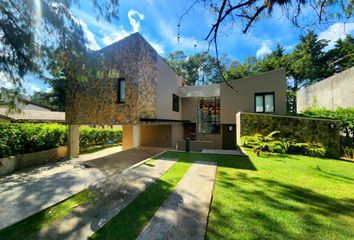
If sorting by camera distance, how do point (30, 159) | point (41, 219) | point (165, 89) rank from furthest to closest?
point (165, 89) < point (30, 159) < point (41, 219)

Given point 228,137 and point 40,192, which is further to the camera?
point 228,137

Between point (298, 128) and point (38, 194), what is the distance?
12119 mm

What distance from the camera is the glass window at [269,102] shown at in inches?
592

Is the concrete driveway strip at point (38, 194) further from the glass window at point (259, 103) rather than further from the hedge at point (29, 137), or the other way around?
the glass window at point (259, 103)

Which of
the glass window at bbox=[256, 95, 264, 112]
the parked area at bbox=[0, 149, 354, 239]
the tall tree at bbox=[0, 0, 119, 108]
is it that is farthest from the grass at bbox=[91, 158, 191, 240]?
the glass window at bbox=[256, 95, 264, 112]

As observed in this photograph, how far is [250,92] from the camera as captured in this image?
15.7m

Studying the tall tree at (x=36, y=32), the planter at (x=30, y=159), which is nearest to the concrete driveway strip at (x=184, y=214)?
the tall tree at (x=36, y=32)

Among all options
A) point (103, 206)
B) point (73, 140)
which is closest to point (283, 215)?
point (103, 206)

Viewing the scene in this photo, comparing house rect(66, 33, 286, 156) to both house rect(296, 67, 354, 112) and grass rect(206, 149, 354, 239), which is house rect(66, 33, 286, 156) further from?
grass rect(206, 149, 354, 239)

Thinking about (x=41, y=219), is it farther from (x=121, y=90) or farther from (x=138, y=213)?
(x=121, y=90)

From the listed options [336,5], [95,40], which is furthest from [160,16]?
[336,5]

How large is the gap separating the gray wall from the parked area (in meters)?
8.88

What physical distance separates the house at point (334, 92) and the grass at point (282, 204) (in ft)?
28.8

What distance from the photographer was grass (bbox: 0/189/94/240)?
3403mm
